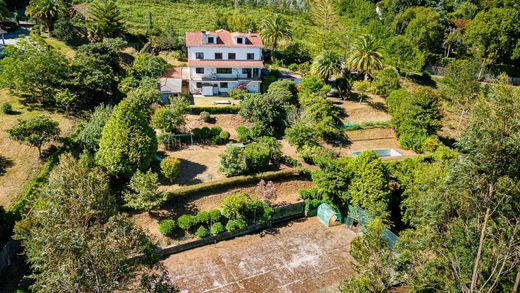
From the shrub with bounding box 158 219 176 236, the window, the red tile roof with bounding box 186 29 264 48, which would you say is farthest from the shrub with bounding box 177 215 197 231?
the red tile roof with bounding box 186 29 264 48

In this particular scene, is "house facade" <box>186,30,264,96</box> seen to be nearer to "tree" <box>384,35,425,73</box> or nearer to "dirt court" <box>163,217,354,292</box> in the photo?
"tree" <box>384,35,425,73</box>

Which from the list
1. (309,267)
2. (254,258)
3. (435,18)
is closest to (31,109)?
(254,258)

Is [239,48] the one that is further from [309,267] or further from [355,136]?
[309,267]

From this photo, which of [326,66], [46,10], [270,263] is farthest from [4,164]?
[326,66]

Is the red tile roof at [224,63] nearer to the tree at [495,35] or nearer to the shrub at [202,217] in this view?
the shrub at [202,217]

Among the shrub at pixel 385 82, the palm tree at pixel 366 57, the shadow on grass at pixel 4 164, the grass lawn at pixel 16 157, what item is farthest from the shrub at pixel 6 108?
the shrub at pixel 385 82
